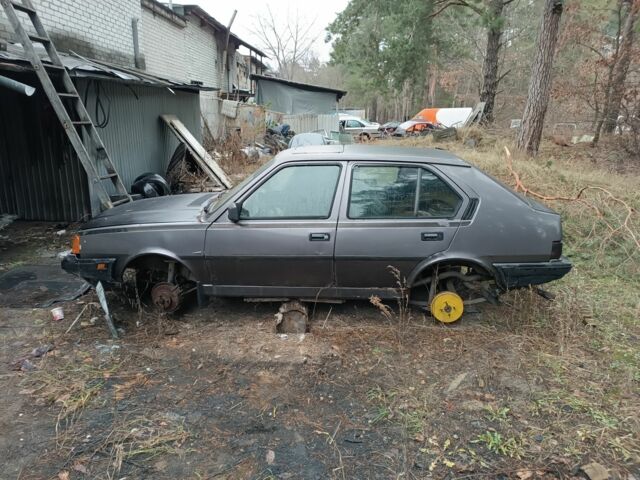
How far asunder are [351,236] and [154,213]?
1897mm

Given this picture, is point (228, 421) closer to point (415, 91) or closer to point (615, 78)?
point (615, 78)

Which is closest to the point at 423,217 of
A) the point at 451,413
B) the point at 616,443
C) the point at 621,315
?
the point at 451,413

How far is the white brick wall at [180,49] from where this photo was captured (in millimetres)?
13000

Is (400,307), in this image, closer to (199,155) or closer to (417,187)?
(417,187)

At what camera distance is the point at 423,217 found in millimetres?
3826

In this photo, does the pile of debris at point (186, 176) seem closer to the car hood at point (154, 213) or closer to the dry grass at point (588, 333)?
the car hood at point (154, 213)

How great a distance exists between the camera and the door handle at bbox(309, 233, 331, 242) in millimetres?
3760

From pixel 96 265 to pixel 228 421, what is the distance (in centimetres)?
202

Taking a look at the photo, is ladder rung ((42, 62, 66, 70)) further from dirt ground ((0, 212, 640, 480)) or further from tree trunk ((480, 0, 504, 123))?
tree trunk ((480, 0, 504, 123))

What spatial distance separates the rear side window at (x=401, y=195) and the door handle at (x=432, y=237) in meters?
0.17

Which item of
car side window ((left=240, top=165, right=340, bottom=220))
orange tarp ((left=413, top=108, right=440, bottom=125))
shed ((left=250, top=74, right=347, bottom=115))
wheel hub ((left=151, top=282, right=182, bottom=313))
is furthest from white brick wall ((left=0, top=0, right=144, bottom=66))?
orange tarp ((left=413, top=108, right=440, bottom=125))

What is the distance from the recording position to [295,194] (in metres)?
3.88

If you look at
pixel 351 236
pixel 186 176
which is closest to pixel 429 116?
pixel 186 176

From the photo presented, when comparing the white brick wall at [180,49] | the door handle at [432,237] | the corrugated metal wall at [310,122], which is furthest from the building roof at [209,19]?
the door handle at [432,237]
